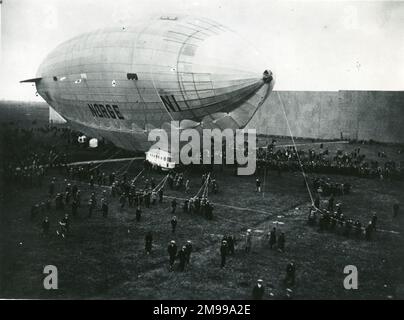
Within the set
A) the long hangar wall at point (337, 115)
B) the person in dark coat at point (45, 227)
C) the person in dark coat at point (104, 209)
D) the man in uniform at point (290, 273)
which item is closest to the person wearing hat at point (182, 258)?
the man in uniform at point (290, 273)

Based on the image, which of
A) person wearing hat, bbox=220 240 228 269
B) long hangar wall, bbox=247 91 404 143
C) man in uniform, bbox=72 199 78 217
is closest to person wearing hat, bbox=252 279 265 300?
person wearing hat, bbox=220 240 228 269

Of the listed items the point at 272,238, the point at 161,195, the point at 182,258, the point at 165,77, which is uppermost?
the point at 165,77

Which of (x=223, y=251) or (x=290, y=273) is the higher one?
(x=223, y=251)

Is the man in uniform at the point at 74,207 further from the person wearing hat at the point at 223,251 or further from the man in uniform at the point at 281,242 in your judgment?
the man in uniform at the point at 281,242

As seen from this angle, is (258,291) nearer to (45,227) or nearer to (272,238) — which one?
(272,238)

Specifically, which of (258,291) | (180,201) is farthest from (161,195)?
(258,291)

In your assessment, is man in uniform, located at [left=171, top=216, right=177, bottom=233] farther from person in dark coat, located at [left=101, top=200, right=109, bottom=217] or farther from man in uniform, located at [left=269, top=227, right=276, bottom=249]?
man in uniform, located at [left=269, top=227, right=276, bottom=249]
